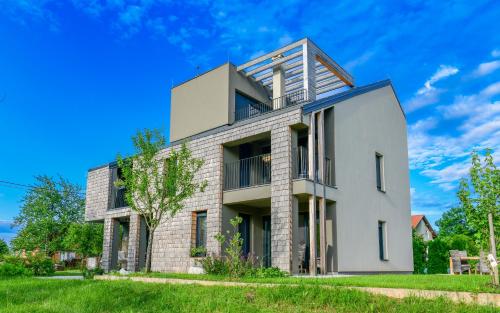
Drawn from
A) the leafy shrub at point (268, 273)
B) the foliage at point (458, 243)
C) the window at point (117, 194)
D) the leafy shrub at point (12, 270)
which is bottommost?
the leafy shrub at point (12, 270)

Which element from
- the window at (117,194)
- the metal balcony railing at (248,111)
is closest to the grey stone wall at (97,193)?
the window at (117,194)

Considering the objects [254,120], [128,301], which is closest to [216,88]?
[254,120]

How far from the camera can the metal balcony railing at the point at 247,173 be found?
15.4m

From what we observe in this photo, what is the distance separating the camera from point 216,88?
1809 centimetres

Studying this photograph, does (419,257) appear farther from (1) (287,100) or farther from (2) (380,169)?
(1) (287,100)

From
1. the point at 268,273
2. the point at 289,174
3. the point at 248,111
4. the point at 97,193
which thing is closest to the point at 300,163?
the point at 289,174

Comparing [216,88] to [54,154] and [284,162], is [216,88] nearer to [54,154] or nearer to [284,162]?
[284,162]

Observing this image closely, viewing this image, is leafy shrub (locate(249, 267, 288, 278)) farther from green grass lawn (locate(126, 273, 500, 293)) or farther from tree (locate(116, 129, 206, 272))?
tree (locate(116, 129, 206, 272))

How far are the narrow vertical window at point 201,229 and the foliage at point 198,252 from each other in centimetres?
24

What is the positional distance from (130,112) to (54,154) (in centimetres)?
1080

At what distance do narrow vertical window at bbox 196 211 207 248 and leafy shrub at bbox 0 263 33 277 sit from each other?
6.04 meters

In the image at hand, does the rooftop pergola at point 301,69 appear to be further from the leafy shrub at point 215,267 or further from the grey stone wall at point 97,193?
the grey stone wall at point 97,193

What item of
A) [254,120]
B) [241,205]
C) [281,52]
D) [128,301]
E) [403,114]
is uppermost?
[281,52]

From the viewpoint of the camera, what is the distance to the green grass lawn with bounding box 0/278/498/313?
21.8ft
